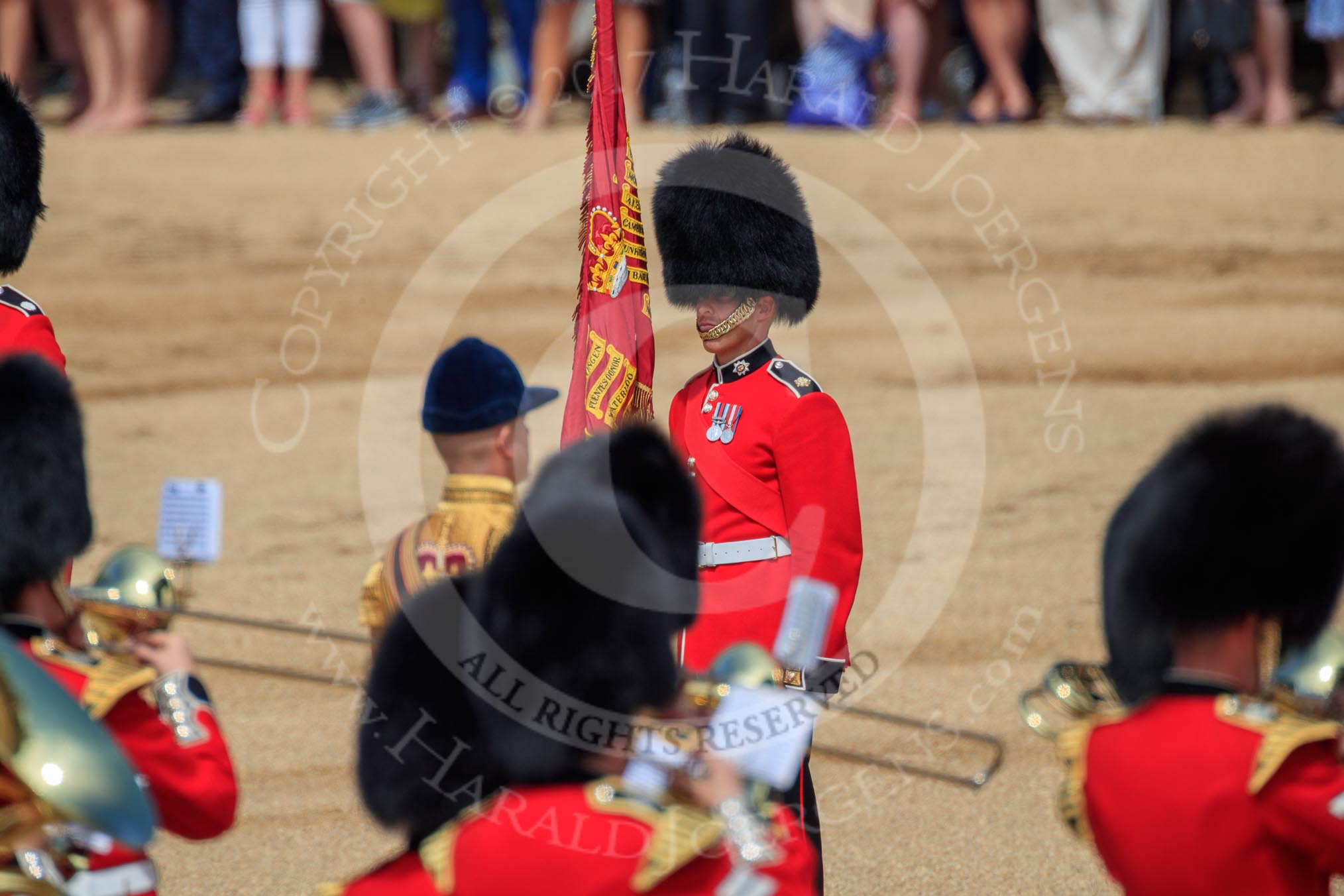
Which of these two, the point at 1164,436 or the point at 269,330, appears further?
the point at 269,330

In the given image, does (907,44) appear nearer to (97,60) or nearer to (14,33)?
(97,60)

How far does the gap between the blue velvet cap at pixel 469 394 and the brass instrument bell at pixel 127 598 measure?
2.67 ft

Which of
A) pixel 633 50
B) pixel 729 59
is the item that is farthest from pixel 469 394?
pixel 729 59

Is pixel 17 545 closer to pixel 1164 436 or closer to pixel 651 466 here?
pixel 651 466

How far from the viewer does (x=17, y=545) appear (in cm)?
213

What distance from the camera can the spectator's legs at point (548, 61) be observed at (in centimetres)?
834

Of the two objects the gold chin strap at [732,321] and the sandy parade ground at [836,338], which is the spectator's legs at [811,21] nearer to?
the sandy parade ground at [836,338]

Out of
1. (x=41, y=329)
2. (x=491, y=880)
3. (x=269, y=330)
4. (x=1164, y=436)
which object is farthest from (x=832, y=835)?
(x=269, y=330)

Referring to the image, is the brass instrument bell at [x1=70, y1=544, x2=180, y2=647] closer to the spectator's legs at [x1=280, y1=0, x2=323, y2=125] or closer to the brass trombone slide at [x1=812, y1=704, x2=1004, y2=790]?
the brass trombone slide at [x1=812, y1=704, x2=1004, y2=790]

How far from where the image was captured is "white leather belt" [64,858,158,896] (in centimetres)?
209

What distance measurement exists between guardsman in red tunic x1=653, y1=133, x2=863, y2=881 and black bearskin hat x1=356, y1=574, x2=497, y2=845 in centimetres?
98

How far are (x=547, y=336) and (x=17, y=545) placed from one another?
19.1ft

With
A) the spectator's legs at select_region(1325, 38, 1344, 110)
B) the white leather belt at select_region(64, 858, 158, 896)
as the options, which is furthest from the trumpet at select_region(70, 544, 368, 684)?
the spectator's legs at select_region(1325, 38, 1344, 110)

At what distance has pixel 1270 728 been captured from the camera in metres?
1.94
